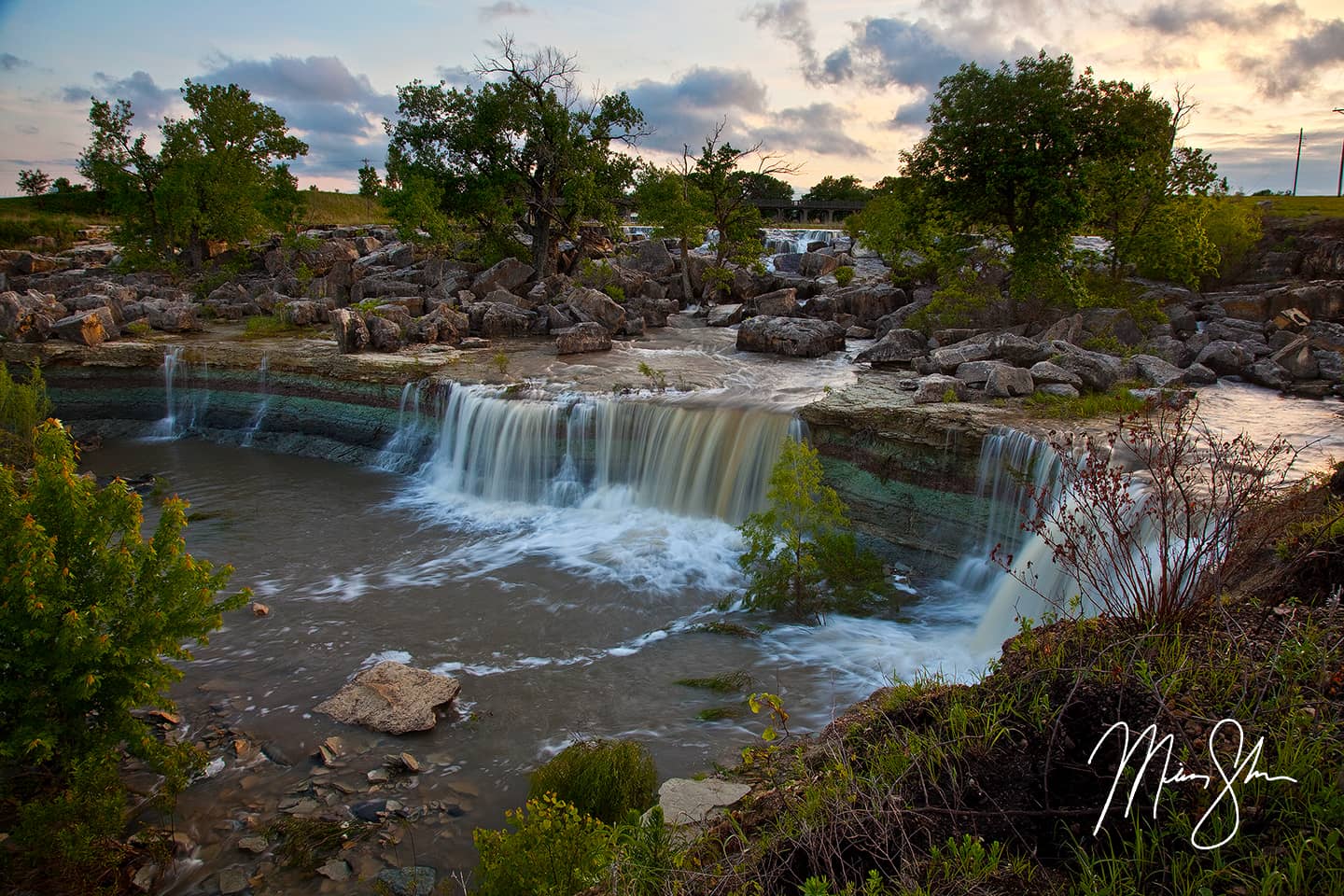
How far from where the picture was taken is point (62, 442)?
6098 millimetres

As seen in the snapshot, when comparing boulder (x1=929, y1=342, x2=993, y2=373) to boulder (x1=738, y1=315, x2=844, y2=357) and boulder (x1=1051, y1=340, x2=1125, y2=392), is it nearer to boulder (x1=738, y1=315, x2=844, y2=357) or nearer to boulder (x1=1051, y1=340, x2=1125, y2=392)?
boulder (x1=1051, y1=340, x2=1125, y2=392)

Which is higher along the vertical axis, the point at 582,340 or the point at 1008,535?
the point at 582,340

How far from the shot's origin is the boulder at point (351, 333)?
18812 mm

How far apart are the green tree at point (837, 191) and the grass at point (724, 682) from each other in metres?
59.1

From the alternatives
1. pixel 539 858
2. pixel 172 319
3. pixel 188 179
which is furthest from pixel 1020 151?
pixel 188 179

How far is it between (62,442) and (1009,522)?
34.8 ft

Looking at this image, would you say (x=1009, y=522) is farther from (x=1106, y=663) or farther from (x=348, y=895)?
(x=348, y=895)

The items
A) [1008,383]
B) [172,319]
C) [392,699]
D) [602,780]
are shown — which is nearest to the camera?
[602,780]

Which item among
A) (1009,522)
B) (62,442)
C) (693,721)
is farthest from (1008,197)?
(62,442)

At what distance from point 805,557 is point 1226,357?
1130cm

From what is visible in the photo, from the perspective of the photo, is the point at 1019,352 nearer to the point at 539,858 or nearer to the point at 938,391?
the point at 938,391

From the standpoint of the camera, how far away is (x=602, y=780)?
6.11 metres

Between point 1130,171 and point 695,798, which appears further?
point 1130,171

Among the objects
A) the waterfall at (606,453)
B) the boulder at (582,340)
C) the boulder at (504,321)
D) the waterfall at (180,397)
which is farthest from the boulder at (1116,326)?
the waterfall at (180,397)
